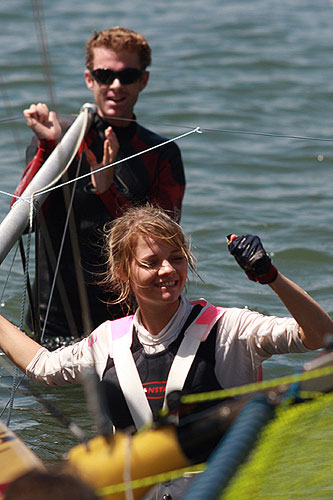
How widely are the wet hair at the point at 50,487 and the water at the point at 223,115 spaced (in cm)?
226

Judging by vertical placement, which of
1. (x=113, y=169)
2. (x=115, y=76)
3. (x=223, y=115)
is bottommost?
(x=223, y=115)

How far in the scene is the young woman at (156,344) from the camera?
2627mm

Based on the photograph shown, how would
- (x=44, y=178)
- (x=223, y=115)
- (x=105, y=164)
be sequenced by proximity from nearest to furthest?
(x=44, y=178) → (x=105, y=164) → (x=223, y=115)

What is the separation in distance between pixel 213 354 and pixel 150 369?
7.8 inches

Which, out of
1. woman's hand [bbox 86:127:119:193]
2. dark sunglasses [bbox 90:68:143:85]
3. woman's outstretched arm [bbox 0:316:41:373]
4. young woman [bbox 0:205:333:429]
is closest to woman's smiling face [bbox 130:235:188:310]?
young woman [bbox 0:205:333:429]

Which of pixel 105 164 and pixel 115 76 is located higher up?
pixel 115 76

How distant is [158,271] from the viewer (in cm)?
264

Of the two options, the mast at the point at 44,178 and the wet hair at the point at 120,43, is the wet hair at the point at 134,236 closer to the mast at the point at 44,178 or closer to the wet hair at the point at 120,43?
the mast at the point at 44,178

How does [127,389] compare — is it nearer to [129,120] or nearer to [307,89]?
[129,120]

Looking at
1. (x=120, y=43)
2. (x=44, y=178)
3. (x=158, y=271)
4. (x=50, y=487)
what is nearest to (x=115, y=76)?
(x=120, y=43)

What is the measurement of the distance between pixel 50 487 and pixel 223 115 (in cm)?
775

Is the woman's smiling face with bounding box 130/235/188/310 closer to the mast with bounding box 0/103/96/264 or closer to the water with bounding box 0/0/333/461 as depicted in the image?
the mast with bounding box 0/103/96/264

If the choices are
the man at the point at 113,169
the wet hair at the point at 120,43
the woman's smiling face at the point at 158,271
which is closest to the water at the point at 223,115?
the man at the point at 113,169

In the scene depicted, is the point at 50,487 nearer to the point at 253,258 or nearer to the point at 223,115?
the point at 253,258
